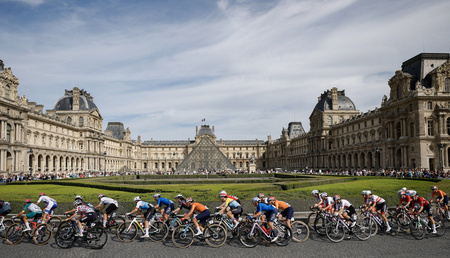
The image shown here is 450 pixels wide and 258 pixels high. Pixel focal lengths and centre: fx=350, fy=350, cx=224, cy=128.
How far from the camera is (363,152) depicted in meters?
62.8

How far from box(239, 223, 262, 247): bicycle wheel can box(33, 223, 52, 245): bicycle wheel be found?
19.1 ft

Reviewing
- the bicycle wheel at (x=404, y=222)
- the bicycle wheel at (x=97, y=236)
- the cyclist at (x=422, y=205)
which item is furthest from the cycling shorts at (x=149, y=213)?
the cyclist at (x=422, y=205)

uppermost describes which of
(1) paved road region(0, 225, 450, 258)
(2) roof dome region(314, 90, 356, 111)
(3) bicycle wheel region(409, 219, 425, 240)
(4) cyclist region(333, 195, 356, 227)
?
(2) roof dome region(314, 90, 356, 111)

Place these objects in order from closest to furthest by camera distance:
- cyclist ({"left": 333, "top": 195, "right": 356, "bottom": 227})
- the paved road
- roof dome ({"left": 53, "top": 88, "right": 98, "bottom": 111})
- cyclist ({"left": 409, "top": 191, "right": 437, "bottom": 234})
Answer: the paved road < cyclist ({"left": 333, "top": 195, "right": 356, "bottom": 227}) < cyclist ({"left": 409, "top": 191, "right": 437, "bottom": 234}) < roof dome ({"left": 53, "top": 88, "right": 98, "bottom": 111})

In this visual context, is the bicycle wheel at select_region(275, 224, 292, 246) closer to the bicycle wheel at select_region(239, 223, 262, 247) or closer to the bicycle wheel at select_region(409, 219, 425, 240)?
the bicycle wheel at select_region(239, 223, 262, 247)

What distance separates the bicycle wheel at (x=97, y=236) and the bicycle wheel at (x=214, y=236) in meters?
2.96

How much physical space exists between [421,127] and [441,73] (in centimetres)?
766

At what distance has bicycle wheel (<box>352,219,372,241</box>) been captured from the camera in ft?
36.2

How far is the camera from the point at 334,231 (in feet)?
35.7

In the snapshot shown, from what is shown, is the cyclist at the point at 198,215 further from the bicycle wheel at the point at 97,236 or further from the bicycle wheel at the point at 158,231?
the bicycle wheel at the point at 97,236

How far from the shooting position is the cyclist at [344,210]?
1111cm

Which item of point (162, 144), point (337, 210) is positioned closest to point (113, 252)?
point (337, 210)

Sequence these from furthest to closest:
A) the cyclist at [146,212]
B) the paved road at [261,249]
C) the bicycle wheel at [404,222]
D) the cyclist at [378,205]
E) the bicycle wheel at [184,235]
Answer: the bicycle wheel at [404,222], the cyclist at [378,205], the cyclist at [146,212], the bicycle wheel at [184,235], the paved road at [261,249]

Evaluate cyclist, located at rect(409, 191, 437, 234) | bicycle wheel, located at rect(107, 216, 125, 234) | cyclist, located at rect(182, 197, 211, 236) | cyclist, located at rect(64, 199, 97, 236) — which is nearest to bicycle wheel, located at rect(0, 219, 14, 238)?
cyclist, located at rect(64, 199, 97, 236)
